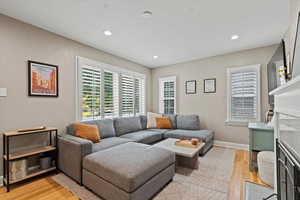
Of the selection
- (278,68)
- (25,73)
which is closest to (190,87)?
(278,68)

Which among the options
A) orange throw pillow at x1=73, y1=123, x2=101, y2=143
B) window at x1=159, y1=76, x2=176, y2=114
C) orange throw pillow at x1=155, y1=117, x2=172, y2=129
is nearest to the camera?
orange throw pillow at x1=73, y1=123, x2=101, y2=143

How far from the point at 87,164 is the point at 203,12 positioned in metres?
2.81

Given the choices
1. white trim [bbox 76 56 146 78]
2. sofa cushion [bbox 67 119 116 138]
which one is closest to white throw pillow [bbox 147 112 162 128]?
sofa cushion [bbox 67 119 116 138]

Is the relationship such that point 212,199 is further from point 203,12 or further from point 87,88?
point 87,88

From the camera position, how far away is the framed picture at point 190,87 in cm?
443

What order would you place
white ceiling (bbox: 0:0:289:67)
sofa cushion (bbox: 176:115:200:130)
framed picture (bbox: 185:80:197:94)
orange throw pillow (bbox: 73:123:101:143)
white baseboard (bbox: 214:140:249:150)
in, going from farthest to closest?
framed picture (bbox: 185:80:197:94) → sofa cushion (bbox: 176:115:200:130) → white baseboard (bbox: 214:140:249:150) → orange throw pillow (bbox: 73:123:101:143) → white ceiling (bbox: 0:0:289:67)

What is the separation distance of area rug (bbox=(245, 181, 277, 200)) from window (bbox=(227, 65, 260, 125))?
6.44ft

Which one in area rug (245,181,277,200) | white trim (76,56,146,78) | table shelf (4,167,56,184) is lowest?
area rug (245,181,277,200)

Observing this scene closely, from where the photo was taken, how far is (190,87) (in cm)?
452

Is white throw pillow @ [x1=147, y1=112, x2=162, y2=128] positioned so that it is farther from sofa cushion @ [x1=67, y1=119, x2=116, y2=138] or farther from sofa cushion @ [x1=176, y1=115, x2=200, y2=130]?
sofa cushion @ [x1=67, y1=119, x2=116, y2=138]

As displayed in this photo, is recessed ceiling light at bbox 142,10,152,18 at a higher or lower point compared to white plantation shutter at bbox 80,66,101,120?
higher

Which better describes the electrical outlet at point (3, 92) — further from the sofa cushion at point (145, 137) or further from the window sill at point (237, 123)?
the window sill at point (237, 123)

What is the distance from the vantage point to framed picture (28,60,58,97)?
94.0 inches

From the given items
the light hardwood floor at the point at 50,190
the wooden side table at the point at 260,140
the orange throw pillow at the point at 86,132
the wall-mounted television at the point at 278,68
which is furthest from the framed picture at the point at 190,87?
the orange throw pillow at the point at 86,132
